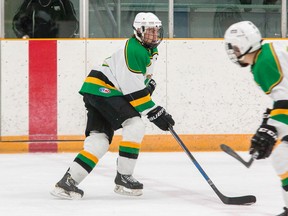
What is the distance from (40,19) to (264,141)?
3.56 m

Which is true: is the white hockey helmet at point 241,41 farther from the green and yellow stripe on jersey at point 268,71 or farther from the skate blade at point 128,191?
the skate blade at point 128,191

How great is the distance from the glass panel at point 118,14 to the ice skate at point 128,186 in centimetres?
243

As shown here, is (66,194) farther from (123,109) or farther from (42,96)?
(42,96)

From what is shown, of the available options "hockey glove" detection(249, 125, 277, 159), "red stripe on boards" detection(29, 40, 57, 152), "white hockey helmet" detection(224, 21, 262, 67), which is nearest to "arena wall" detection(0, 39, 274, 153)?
"red stripe on boards" detection(29, 40, 57, 152)

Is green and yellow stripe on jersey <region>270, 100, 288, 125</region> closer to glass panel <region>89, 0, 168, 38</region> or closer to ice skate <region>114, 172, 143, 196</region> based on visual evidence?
ice skate <region>114, 172, 143, 196</region>

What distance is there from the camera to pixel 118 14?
244 inches

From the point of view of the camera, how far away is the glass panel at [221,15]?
619cm

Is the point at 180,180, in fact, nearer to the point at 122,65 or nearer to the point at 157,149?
the point at 122,65

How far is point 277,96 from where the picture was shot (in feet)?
9.62

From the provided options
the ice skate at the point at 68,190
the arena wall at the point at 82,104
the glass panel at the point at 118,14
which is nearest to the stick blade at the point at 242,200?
the ice skate at the point at 68,190

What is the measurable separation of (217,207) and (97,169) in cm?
160

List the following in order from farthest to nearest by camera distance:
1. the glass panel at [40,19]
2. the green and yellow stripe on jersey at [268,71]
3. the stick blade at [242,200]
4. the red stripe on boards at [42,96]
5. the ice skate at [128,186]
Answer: the glass panel at [40,19] < the red stripe on boards at [42,96] < the ice skate at [128,186] < the stick blade at [242,200] < the green and yellow stripe on jersey at [268,71]

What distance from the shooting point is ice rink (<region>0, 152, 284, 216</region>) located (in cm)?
344

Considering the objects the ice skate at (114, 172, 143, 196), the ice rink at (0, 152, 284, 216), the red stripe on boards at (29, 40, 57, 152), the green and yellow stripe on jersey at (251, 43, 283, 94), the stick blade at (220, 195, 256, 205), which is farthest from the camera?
the red stripe on boards at (29, 40, 57, 152)
